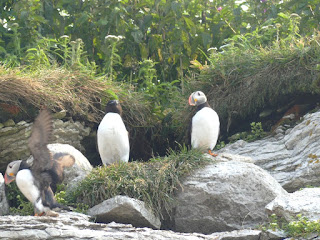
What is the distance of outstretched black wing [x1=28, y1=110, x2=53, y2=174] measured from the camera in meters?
6.57

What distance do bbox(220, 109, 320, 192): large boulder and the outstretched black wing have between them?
280 centimetres

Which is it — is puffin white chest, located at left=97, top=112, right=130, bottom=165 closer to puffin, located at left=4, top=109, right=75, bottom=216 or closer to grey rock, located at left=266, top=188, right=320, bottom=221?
puffin, located at left=4, top=109, right=75, bottom=216

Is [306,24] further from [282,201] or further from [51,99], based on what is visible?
[282,201]

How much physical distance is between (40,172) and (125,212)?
0.91 m

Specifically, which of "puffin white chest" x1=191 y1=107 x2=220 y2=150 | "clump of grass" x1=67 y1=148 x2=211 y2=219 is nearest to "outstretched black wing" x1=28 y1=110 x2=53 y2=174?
"clump of grass" x1=67 y1=148 x2=211 y2=219

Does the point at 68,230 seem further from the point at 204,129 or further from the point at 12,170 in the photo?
the point at 204,129

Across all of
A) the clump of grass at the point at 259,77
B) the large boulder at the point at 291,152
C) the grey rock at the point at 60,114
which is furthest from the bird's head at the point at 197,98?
the grey rock at the point at 60,114

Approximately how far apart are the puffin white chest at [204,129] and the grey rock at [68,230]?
76.0 inches

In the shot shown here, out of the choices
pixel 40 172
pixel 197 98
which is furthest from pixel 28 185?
pixel 197 98

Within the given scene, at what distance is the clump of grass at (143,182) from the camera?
23.1ft

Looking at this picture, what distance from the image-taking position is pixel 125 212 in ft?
21.9

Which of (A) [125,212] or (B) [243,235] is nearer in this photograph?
(B) [243,235]

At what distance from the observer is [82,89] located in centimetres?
906

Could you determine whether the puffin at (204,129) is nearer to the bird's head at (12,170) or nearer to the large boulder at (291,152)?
the large boulder at (291,152)
